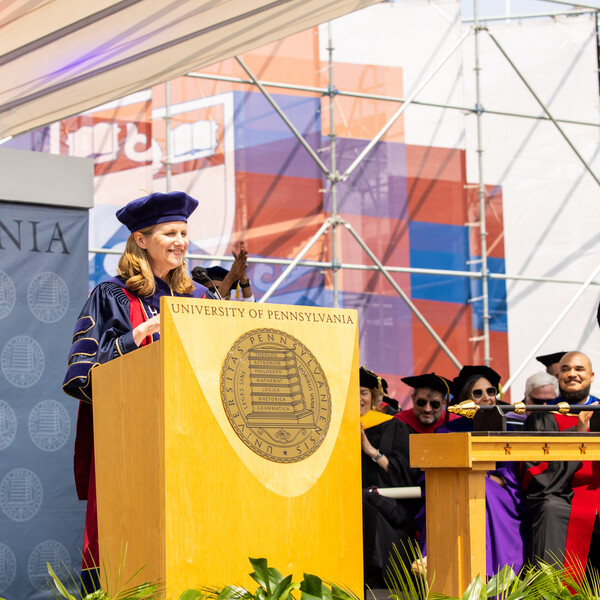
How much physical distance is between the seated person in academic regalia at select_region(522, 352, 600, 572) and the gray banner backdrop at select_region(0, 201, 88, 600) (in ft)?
6.77

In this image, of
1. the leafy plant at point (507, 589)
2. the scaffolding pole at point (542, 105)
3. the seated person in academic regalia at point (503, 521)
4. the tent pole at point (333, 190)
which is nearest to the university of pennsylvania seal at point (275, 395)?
the leafy plant at point (507, 589)

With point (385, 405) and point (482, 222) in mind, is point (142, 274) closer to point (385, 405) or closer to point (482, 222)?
point (385, 405)

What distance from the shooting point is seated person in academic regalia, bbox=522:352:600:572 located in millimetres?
3826

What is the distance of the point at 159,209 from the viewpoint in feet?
10.3

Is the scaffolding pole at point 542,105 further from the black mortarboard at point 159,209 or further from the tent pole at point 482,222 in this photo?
the black mortarboard at point 159,209

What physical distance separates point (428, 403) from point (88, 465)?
2623 mm

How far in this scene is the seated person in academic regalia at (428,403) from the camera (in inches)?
219

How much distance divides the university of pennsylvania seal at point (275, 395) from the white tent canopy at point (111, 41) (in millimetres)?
1807

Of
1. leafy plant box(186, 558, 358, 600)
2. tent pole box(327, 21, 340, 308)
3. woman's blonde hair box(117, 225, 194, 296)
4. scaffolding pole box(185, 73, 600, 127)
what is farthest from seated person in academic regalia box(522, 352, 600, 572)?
scaffolding pole box(185, 73, 600, 127)

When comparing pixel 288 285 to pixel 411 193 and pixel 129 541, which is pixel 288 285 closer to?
pixel 411 193

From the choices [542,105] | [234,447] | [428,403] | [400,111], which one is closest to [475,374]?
[428,403]

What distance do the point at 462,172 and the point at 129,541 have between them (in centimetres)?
736

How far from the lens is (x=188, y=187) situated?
836 centimetres

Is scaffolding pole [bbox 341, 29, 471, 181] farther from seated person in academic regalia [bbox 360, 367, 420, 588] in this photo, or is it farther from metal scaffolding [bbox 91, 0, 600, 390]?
seated person in academic regalia [bbox 360, 367, 420, 588]
